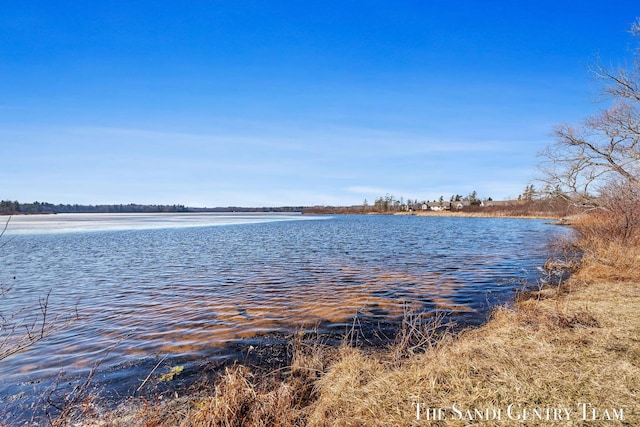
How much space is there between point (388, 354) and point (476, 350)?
1572 millimetres

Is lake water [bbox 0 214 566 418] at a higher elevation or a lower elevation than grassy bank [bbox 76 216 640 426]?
lower

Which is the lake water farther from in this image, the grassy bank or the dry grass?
the dry grass

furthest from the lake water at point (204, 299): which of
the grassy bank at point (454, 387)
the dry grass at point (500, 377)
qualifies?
the dry grass at point (500, 377)

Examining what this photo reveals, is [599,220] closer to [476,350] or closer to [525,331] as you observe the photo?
[525,331]

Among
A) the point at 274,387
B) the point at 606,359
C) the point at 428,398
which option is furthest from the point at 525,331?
the point at 274,387

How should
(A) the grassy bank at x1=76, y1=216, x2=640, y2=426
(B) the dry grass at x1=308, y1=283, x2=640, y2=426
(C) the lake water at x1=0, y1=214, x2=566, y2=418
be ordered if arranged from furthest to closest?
(C) the lake water at x1=0, y1=214, x2=566, y2=418 → (B) the dry grass at x1=308, y1=283, x2=640, y2=426 → (A) the grassy bank at x1=76, y1=216, x2=640, y2=426

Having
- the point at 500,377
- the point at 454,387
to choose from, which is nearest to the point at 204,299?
the point at 454,387

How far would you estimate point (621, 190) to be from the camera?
17344 mm

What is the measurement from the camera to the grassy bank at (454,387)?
4.13 m

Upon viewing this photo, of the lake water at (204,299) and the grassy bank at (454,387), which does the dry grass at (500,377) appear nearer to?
the grassy bank at (454,387)

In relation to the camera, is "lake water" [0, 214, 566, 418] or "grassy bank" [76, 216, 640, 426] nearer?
"grassy bank" [76, 216, 640, 426]

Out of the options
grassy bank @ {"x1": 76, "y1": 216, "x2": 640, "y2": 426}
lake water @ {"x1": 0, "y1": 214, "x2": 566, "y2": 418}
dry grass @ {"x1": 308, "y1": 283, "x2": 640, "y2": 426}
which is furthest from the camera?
lake water @ {"x1": 0, "y1": 214, "x2": 566, "y2": 418}

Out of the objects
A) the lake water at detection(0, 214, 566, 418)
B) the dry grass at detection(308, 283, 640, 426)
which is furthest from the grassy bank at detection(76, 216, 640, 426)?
the lake water at detection(0, 214, 566, 418)

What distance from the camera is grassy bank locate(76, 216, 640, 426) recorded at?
13.6 ft
